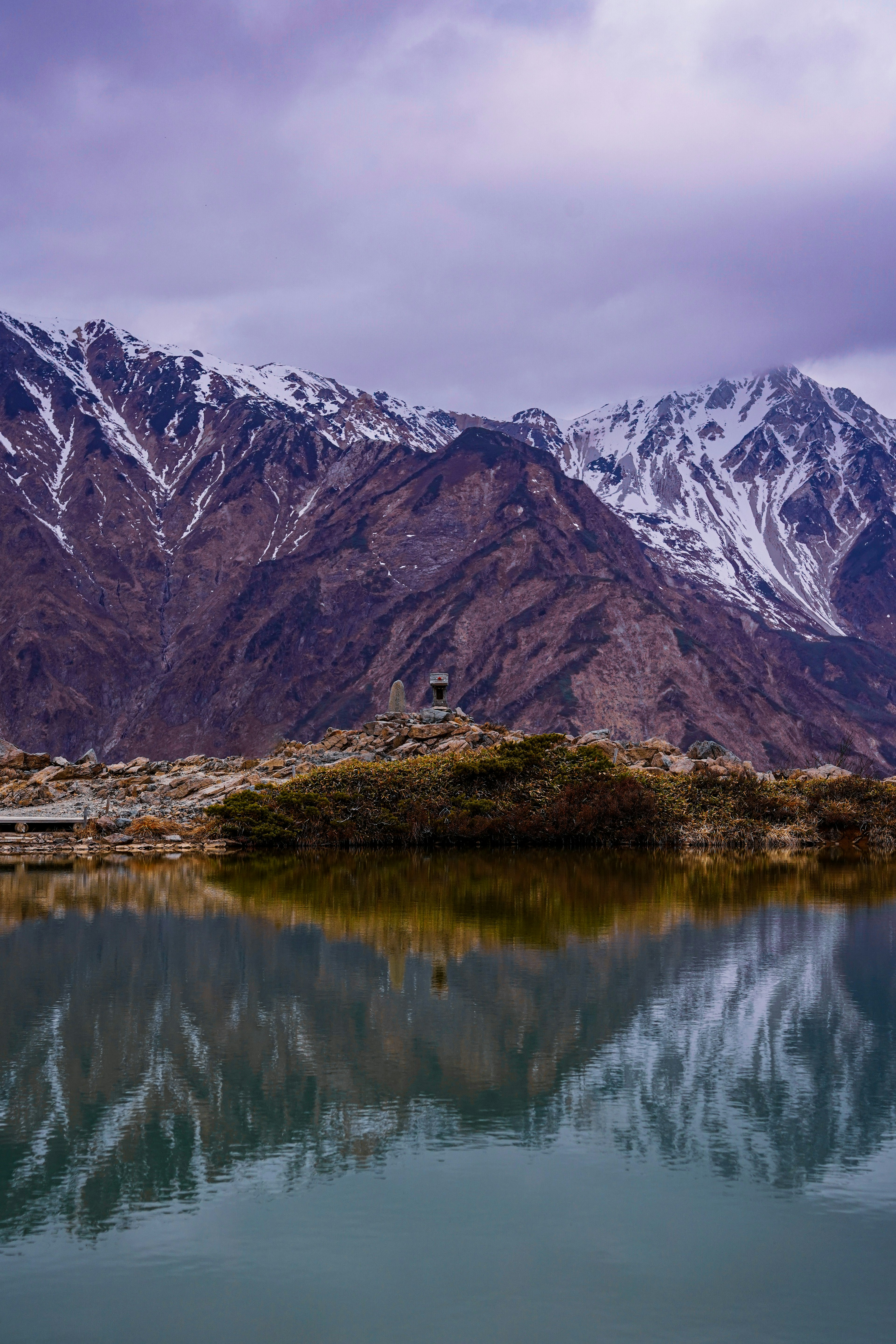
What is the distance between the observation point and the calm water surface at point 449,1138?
7.96 m

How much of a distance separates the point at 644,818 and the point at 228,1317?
102 ft

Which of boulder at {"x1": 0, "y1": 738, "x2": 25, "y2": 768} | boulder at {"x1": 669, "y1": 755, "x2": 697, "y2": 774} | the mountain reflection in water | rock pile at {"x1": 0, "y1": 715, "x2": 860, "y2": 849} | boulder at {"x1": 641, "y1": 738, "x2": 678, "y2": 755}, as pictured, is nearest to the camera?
→ the mountain reflection in water

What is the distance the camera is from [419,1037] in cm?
1357

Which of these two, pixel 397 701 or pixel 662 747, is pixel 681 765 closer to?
pixel 662 747

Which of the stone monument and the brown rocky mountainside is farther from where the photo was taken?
the brown rocky mountainside

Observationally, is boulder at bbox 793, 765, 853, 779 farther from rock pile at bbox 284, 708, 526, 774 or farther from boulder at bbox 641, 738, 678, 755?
rock pile at bbox 284, 708, 526, 774

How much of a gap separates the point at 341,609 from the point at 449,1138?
134 m

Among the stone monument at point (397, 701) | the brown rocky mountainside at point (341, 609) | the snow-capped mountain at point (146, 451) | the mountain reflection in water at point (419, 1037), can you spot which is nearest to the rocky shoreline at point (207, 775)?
the stone monument at point (397, 701)

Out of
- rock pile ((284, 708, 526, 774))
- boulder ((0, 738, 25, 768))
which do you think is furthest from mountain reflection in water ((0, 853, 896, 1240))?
boulder ((0, 738, 25, 768))

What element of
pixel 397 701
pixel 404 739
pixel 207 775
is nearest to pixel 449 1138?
Result: pixel 404 739

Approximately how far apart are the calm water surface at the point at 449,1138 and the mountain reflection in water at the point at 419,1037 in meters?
0.05

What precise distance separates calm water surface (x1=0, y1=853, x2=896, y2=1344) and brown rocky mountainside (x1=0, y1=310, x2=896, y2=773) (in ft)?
305

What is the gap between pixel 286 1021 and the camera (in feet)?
47.1

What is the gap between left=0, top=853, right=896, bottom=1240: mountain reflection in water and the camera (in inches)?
411
